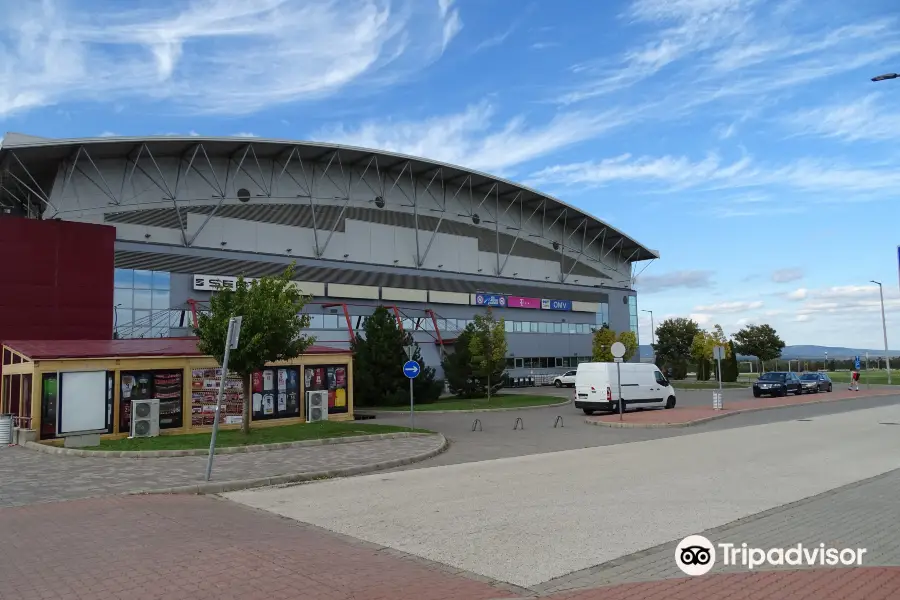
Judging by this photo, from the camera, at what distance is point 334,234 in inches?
2077

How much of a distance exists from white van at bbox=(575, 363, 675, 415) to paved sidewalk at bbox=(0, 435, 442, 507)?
12.3m

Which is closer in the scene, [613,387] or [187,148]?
[613,387]

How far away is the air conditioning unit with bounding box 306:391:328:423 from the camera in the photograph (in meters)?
24.5

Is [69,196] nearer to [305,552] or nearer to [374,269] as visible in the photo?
[374,269]

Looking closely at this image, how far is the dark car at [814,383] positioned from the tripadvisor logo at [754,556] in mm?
41003

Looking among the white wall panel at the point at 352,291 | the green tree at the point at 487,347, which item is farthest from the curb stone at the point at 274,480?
the white wall panel at the point at 352,291

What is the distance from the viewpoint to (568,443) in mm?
19266

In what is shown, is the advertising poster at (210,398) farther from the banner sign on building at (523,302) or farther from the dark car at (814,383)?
the banner sign on building at (523,302)

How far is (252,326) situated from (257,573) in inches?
518

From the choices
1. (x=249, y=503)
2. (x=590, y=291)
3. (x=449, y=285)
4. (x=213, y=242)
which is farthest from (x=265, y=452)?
(x=590, y=291)

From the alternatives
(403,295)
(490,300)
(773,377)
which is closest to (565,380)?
(490,300)

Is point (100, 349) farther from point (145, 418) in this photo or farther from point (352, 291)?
point (352, 291)

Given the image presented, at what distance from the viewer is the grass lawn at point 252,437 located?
17062mm

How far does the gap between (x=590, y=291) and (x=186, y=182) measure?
134 feet
